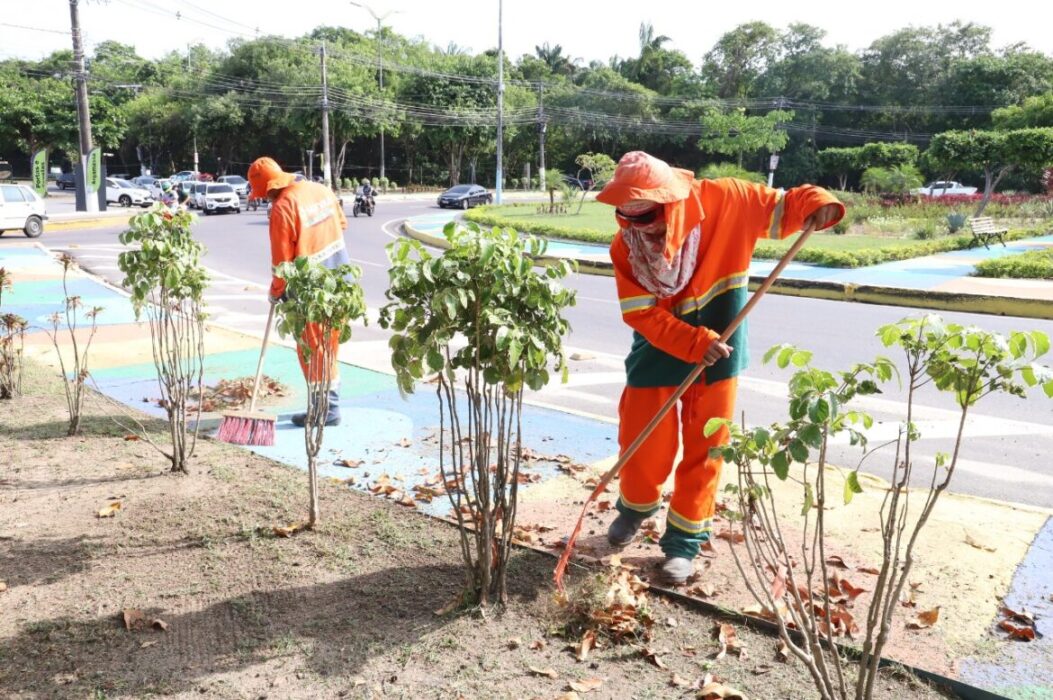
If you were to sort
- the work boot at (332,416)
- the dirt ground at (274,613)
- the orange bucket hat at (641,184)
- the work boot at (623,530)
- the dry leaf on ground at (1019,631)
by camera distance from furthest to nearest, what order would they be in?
the work boot at (332,416), the work boot at (623,530), the dry leaf on ground at (1019,631), the orange bucket hat at (641,184), the dirt ground at (274,613)

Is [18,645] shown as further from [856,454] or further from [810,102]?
[810,102]

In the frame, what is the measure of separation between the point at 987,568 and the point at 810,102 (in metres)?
55.3

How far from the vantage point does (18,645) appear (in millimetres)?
3100

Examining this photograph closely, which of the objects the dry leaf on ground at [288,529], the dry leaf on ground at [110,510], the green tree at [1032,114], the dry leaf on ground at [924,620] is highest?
the green tree at [1032,114]

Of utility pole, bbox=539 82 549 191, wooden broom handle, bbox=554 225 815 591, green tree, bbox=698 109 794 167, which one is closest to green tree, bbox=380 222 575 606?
wooden broom handle, bbox=554 225 815 591

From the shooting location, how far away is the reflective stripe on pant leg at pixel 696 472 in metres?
3.48

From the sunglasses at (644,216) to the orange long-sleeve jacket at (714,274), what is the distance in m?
→ 0.19

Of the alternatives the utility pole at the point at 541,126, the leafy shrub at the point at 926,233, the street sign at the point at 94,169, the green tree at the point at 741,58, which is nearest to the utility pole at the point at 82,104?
the street sign at the point at 94,169

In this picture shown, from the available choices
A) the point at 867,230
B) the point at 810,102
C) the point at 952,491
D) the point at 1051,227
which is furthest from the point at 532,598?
the point at 810,102

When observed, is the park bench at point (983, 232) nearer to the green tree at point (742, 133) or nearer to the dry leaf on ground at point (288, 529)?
the dry leaf on ground at point (288, 529)

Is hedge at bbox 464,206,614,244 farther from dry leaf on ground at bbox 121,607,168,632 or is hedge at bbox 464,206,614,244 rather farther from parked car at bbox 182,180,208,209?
dry leaf on ground at bbox 121,607,168,632

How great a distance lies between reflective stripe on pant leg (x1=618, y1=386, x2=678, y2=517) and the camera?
3588 millimetres

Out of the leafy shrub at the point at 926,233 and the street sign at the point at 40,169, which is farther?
the street sign at the point at 40,169

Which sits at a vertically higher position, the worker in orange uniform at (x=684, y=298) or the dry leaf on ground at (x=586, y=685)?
the worker in orange uniform at (x=684, y=298)
